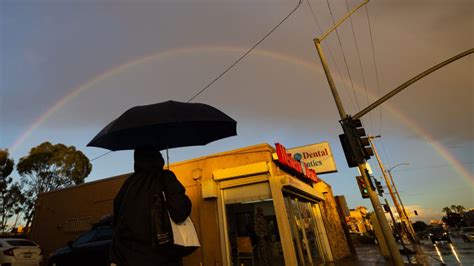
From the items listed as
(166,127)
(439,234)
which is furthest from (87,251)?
(439,234)

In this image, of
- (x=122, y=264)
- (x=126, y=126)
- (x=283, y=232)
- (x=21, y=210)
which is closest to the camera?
(x=122, y=264)

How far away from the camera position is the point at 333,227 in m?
14.4

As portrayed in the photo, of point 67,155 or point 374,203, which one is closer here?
point 374,203

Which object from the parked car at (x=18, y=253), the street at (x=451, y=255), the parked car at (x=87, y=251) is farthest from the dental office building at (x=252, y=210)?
the parked car at (x=18, y=253)

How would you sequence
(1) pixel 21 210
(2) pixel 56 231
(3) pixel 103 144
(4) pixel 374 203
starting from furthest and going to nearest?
(1) pixel 21 210 < (2) pixel 56 231 < (4) pixel 374 203 < (3) pixel 103 144

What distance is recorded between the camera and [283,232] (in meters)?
8.79

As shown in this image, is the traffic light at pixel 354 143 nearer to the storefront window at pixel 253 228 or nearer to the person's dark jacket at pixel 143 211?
the storefront window at pixel 253 228

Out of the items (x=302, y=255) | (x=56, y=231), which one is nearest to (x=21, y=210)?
(x=56, y=231)

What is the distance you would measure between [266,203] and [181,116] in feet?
25.6

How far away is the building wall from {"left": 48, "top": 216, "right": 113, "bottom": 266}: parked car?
395 inches

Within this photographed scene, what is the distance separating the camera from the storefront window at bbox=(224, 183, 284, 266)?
9.27 metres

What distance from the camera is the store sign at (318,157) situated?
666 inches

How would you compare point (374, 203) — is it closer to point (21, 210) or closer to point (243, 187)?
point (243, 187)

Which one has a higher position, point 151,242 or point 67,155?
point 67,155
